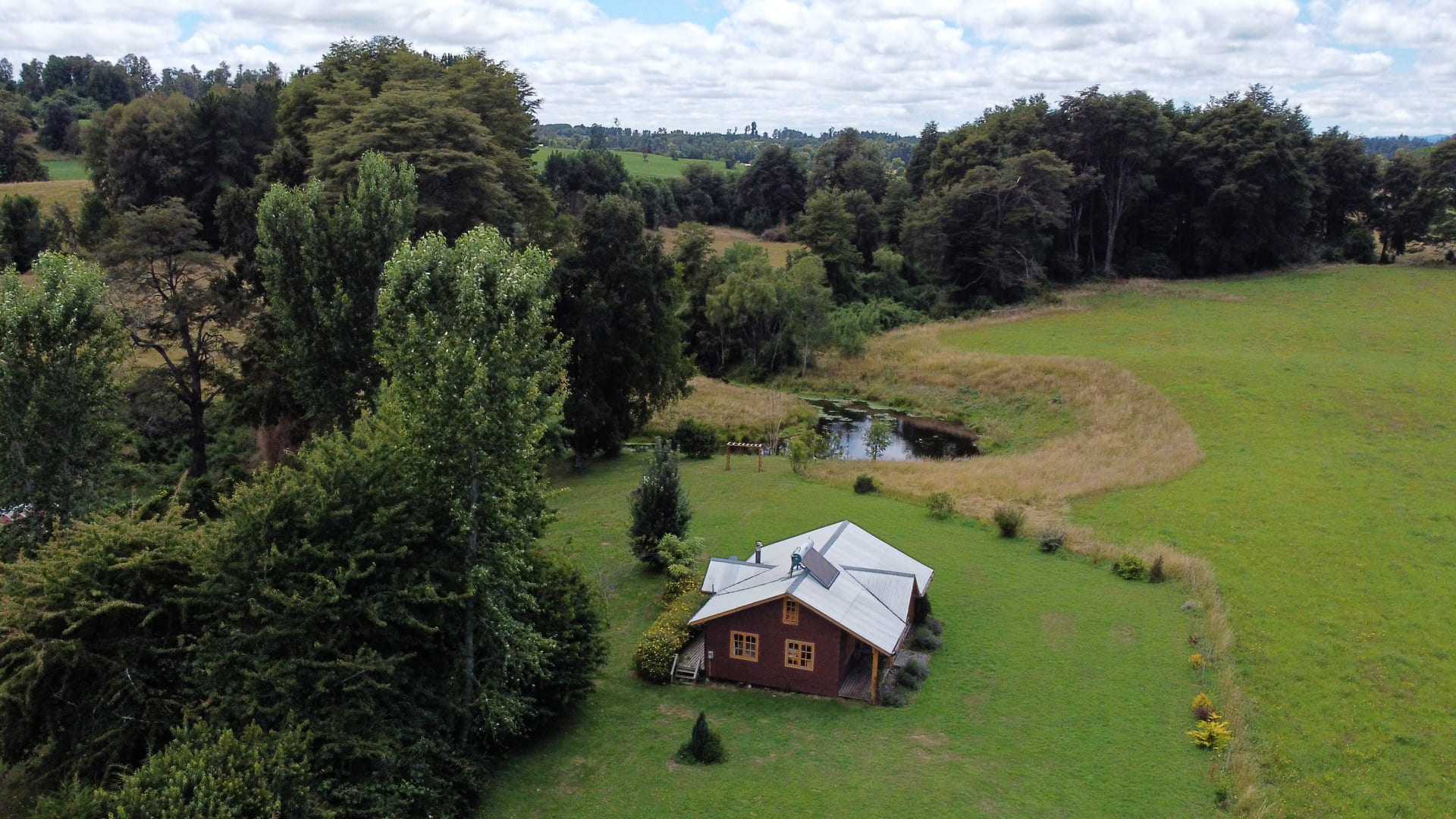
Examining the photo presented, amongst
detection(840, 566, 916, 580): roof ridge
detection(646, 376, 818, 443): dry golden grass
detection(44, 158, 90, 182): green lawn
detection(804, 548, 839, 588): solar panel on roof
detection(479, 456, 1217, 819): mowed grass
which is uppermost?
detection(44, 158, 90, 182): green lawn

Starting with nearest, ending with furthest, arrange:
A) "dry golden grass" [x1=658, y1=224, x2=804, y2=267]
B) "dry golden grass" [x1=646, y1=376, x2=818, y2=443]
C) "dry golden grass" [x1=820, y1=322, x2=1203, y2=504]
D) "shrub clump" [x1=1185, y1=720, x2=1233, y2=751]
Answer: "shrub clump" [x1=1185, y1=720, x2=1233, y2=751], "dry golden grass" [x1=820, y1=322, x2=1203, y2=504], "dry golden grass" [x1=646, y1=376, x2=818, y2=443], "dry golden grass" [x1=658, y1=224, x2=804, y2=267]

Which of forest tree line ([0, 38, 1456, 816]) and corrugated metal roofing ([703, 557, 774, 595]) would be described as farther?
corrugated metal roofing ([703, 557, 774, 595])

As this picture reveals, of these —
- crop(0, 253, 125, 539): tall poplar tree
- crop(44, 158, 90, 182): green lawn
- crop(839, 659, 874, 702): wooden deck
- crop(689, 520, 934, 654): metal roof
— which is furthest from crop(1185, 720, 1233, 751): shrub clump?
crop(44, 158, 90, 182): green lawn

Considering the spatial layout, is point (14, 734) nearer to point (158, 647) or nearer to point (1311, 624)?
point (158, 647)

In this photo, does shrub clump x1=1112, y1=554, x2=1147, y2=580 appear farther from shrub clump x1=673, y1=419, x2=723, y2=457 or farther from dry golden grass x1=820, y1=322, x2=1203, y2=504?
shrub clump x1=673, y1=419, x2=723, y2=457

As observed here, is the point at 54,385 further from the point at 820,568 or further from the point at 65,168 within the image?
the point at 65,168

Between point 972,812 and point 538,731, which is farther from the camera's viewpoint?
point 538,731

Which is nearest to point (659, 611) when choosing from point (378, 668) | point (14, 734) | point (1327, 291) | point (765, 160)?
point (378, 668)
